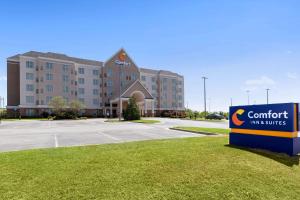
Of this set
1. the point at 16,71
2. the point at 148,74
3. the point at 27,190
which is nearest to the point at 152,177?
the point at 27,190

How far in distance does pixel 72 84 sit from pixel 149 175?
54083 millimetres

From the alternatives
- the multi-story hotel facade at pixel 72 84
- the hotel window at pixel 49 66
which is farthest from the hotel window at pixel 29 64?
the hotel window at pixel 49 66

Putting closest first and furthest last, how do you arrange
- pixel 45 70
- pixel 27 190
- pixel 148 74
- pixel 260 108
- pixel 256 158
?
pixel 27 190 → pixel 256 158 → pixel 260 108 → pixel 45 70 → pixel 148 74

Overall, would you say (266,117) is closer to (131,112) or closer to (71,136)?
(71,136)

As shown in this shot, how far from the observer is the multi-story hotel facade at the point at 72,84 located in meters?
50.2

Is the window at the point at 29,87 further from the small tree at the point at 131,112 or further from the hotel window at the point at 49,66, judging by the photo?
the small tree at the point at 131,112

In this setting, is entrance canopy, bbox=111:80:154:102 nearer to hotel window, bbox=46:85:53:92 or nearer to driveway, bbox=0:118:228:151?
hotel window, bbox=46:85:53:92

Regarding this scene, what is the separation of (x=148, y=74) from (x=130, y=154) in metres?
63.9

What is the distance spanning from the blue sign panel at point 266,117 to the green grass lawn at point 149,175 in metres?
1.12

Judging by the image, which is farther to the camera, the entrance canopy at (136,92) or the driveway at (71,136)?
the entrance canopy at (136,92)

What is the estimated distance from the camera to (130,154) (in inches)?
287

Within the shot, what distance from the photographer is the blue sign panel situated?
753 cm

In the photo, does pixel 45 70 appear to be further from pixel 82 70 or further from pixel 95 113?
pixel 95 113

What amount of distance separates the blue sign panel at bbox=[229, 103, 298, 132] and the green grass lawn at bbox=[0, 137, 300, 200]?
1117mm
